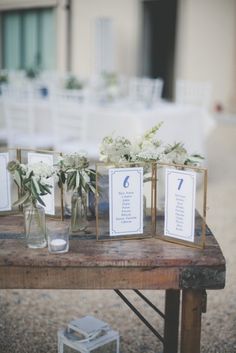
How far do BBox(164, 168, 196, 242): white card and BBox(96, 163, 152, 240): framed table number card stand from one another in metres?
0.09

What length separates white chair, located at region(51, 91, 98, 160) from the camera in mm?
4887

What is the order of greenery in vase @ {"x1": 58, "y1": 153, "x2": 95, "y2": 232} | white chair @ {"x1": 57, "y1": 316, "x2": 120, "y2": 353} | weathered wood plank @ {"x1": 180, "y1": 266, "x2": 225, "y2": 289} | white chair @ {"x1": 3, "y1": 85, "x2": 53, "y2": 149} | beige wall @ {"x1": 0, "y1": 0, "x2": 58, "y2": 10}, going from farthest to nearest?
beige wall @ {"x1": 0, "y1": 0, "x2": 58, "y2": 10}, white chair @ {"x1": 3, "y1": 85, "x2": 53, "y2": 149}, white chair @ {"x1": 57, "y1": 316, "x2": 120, "y2": 353}, greenery in vase @ {"x1": 58, "y1": 153, "x2": 95, "y2": 232}, weathered wood plank @ {"x1": 180, "y1": 266, "x2": 225, "y2": 289}

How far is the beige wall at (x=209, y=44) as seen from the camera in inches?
385

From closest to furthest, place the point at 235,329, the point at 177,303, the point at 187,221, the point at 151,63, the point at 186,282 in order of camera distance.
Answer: the point at 186,282
the point at 187,221
the point at 177,303
the point at 235,329
the point at 151,63

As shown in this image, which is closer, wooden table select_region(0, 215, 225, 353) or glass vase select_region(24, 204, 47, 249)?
wooden table select_region(0, 215, 225, 353)

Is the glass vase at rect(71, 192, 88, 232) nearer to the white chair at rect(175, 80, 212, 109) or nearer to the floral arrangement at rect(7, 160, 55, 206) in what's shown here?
the floral arrangement at rect(7, 160, 55, 206)

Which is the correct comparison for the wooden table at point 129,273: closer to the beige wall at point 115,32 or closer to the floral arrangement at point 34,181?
the floral arrangement at point 34,181

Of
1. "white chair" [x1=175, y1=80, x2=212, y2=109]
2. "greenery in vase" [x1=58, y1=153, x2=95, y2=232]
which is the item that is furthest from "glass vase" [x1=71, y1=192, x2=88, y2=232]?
"white chair" [x1=175, y1=80, x2=212, y2=109]

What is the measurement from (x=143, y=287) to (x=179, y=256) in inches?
5.4

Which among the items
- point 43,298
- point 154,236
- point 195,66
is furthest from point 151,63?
point 154,236

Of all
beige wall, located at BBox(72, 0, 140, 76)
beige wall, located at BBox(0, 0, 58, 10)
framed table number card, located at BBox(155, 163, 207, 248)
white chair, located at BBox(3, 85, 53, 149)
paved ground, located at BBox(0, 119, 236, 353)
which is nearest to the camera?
framed table number card, located at BBox(155, 163, 207, 248)

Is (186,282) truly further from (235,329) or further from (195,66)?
(195,66)

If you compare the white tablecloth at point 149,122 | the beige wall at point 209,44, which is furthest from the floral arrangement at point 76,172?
the beige wall at point 209,44

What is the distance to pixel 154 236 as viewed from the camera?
1.76 metres
